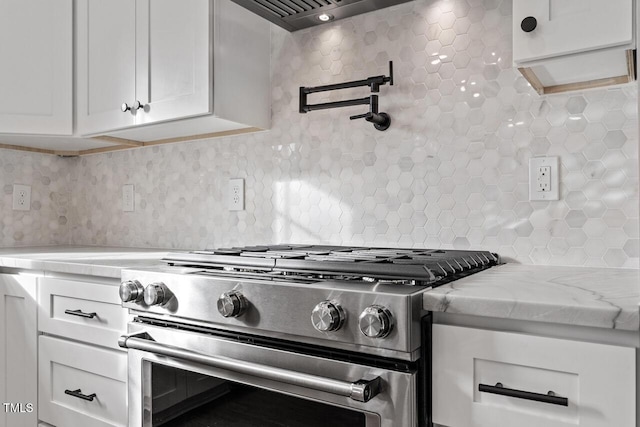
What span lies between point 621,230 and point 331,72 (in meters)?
1.07

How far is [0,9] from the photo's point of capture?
2.04 metres

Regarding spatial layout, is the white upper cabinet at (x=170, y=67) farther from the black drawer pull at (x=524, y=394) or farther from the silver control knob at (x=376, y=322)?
the black drawer pull at (x=524, y=394)

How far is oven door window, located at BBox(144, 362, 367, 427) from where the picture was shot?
3.38ft

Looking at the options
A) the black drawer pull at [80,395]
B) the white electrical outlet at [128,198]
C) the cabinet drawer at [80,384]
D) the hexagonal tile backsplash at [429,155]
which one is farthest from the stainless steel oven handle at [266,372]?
the white electrical outlet at [128,198]

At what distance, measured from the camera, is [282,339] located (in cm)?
107

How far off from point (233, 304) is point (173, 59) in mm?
1044

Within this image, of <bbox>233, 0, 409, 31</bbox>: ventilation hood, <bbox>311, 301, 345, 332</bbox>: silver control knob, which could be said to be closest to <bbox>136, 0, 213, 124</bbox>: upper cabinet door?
<bbox>233, 0, 409, 31</bbox>: ventilation hood

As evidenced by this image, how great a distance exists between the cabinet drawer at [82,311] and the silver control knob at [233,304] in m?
0.50

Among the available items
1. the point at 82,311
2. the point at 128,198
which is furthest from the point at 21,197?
the point at 82,311

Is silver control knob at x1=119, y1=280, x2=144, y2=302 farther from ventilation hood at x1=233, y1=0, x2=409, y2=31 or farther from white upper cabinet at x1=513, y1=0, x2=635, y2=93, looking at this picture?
white upper cabinet at x1=513, y1=0, x2=635, y2=93

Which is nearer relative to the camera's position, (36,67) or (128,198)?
(36,67)

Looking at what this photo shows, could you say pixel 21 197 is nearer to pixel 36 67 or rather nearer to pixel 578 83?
pixel 36 67

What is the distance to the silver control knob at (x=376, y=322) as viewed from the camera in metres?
0.90

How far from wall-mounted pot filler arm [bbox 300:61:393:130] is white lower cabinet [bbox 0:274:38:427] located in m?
1.14
